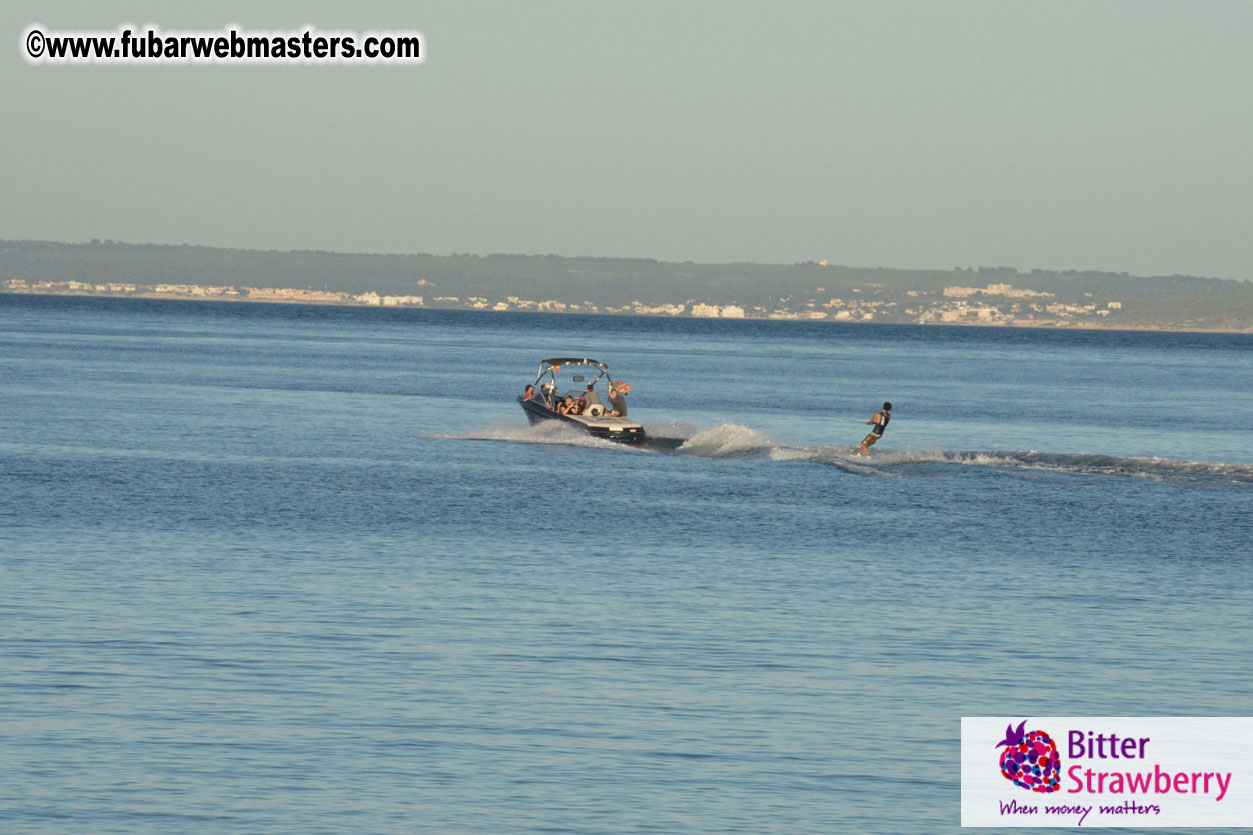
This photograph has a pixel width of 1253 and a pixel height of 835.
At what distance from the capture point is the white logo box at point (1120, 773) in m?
14.0

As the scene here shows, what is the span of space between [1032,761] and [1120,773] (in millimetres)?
807

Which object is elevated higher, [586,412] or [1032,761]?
[586,412]

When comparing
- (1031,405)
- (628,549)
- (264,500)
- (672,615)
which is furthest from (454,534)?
(1031,405)

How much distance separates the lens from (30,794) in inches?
536

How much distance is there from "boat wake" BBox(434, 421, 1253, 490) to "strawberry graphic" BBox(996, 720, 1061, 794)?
91.6 feet

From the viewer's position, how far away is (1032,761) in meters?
15.1

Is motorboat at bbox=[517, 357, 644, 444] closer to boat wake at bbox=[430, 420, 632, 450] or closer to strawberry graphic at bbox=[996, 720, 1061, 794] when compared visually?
boat wake at bbox=[430, 420, 632, 450]

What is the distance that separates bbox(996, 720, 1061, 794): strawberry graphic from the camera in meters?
14.7

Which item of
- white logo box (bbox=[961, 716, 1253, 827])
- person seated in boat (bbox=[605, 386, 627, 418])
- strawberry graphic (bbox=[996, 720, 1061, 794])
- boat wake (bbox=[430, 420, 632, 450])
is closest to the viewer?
white logo box (bbox=[961, 716, 1253, 827])

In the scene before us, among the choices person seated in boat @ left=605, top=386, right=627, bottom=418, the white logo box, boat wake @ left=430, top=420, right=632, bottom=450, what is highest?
person seated in boat @ left=605, top=386, right=627, bottom=418

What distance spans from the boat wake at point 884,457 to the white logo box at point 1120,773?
2719 cm

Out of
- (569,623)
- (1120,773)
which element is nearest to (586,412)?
(569,623)

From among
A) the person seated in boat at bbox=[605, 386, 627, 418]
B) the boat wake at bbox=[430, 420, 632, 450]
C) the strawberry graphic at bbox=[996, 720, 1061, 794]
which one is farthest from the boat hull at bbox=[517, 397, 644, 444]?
the strawberry graphic at bbox=[996, 720, 1061, 794]

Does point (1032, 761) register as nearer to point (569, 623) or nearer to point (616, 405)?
point (569, 623)
